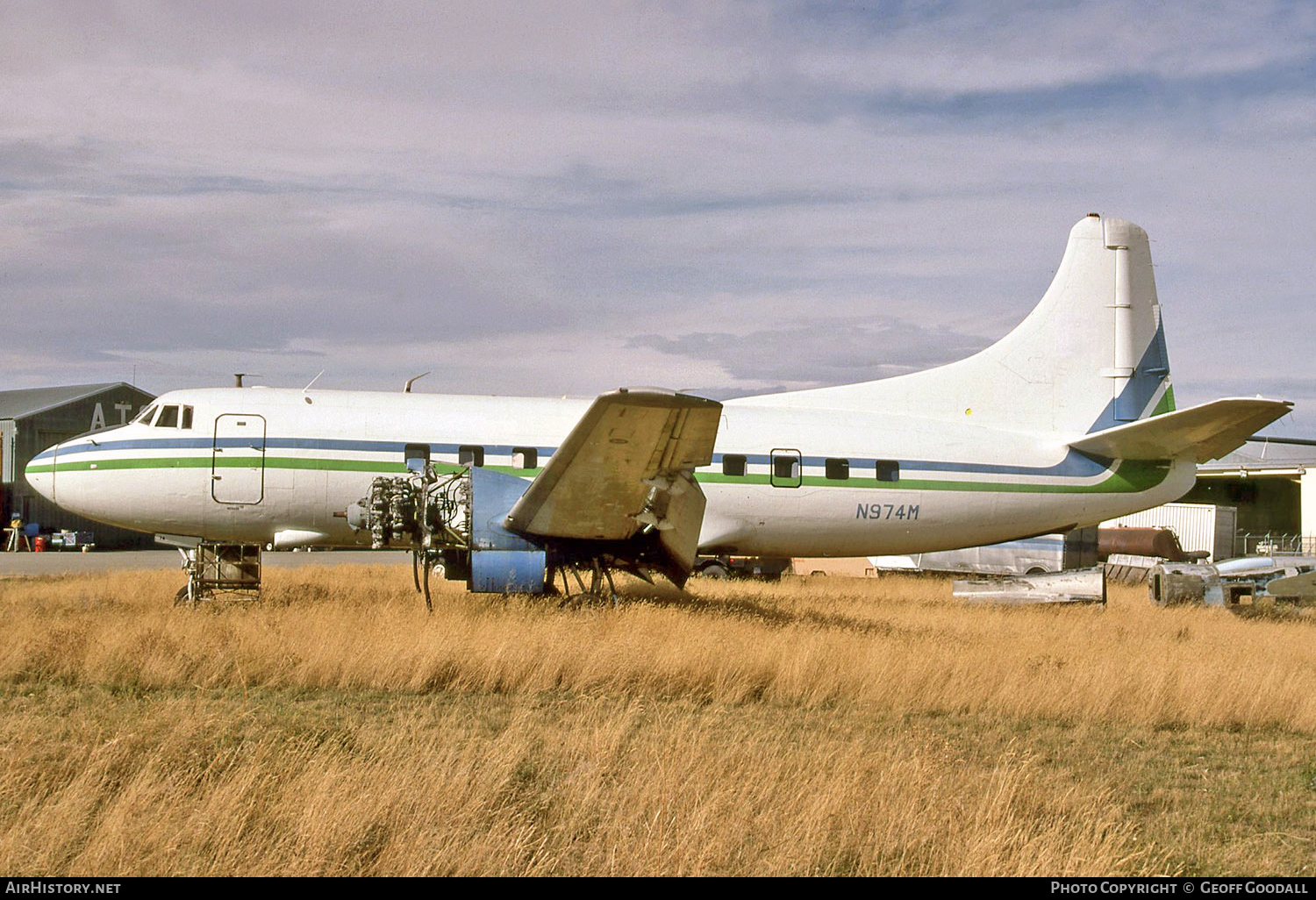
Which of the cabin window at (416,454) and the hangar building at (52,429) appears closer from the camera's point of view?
the cabin window at (416,454)

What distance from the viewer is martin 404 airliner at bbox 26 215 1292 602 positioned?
1367 cm

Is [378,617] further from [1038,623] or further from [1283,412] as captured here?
[1283,412]

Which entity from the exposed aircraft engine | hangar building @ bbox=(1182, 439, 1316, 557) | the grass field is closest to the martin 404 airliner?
the exposed aircraft engine

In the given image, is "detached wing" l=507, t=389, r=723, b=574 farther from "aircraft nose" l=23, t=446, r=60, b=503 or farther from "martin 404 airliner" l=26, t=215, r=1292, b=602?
"aircraft nose" l=23, t=446, r=60, b=503

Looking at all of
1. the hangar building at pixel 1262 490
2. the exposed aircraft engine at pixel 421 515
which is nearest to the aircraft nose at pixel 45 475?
the exposed aircraft engine at pixel 421 515

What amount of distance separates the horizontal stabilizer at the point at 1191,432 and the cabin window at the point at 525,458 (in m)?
9.50

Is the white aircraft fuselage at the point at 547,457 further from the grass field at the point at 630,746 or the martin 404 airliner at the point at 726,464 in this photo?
the grass field at the point at 630,746

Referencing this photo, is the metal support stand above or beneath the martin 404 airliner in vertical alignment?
beneath

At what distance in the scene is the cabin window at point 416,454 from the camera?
52.0 feet

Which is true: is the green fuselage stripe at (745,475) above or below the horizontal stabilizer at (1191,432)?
below

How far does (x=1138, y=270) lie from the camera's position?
1900 cm

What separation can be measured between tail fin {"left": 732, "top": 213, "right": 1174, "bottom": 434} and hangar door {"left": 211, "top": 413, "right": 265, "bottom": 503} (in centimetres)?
823

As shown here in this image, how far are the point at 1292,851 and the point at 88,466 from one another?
1656 centimetres

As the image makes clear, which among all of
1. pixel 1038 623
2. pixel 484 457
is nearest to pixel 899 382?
pixel 1038 623
